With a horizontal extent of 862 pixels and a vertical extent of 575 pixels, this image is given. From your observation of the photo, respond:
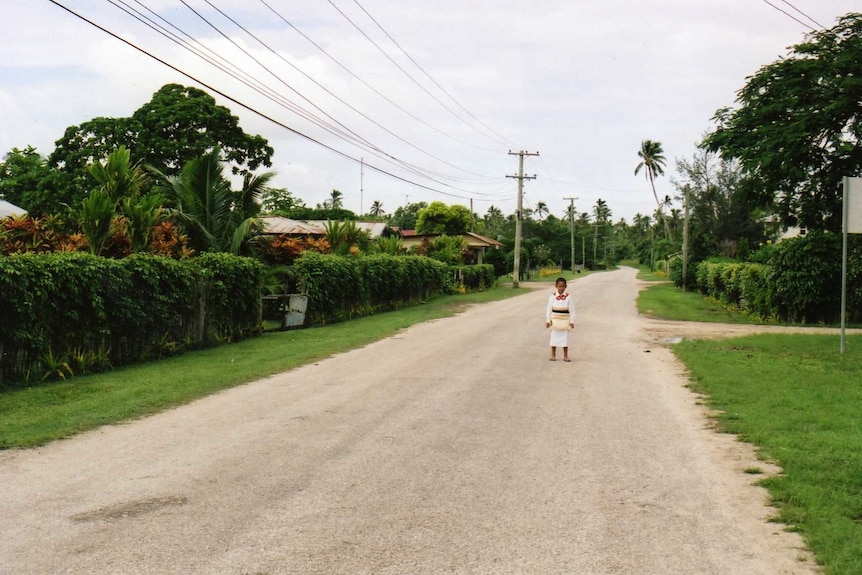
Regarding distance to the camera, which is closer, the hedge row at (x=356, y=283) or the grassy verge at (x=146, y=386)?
the grassy verge at (x=146, y=386)

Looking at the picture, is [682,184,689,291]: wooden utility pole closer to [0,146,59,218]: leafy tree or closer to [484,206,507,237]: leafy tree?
[0,146,59,218]: leafy tree

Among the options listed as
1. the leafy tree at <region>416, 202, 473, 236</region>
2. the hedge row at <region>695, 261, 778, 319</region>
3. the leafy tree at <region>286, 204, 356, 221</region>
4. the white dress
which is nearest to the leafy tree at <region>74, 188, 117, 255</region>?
the white dress

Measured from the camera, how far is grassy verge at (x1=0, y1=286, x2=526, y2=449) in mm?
8773

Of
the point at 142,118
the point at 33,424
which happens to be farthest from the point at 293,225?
the point at 33,424

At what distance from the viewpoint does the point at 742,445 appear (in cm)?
768

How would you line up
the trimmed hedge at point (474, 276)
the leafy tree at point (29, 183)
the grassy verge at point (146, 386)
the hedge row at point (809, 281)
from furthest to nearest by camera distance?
the trimmed hedge at point (474, 276) → the leafy tree at point (29, 183) → the hedge row at point (809, 281) → the grassy verge at point (146, 386)

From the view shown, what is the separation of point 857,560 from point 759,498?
1.39 m

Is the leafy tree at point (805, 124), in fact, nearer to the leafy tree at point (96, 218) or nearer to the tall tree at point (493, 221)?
the leafy tree at point (96, 218)

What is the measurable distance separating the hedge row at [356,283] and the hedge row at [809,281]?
1335 centimetres

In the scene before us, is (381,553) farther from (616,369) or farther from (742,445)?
(616,369)

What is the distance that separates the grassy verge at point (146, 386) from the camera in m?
8.77

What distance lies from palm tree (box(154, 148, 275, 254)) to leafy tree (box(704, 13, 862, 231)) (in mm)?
14061

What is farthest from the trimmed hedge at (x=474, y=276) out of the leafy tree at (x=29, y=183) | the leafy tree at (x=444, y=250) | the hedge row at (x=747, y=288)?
the leafy tree at (x=29, y=183)

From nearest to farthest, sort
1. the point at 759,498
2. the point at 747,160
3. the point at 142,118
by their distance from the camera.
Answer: the point at 759,498, the point at 747,160, the point at 142,118
